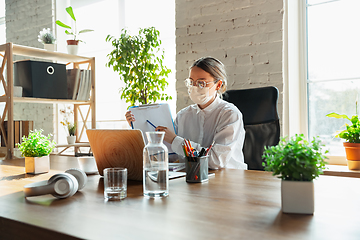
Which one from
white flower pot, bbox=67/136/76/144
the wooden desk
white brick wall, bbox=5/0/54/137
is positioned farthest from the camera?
white brick wall, bbox=5/0/54/137

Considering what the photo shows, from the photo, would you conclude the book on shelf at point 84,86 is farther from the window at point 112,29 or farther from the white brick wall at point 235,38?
the white brick wall at point 235,38

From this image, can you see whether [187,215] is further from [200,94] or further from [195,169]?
[200,94]

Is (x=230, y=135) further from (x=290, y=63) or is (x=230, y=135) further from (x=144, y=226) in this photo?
(x=290, y=63)

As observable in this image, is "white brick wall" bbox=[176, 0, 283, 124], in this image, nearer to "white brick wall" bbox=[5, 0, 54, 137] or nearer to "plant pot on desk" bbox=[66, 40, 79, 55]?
"plant pot on desk" bbox=[66, 40, 79, 55]

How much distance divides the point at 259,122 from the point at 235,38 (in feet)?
3.46

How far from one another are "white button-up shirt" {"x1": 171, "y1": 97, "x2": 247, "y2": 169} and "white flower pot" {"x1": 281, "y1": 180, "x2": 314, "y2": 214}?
2.20ft

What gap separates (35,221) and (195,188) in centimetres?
43

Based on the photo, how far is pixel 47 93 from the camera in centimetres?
271

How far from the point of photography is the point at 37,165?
122cm

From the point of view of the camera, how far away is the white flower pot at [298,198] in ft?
2.16

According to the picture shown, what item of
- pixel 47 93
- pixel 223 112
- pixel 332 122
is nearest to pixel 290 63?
pixel 332 122

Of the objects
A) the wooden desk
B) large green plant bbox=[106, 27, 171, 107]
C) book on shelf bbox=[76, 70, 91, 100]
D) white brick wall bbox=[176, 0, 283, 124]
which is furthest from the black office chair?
book on shelf bbox=[76, 70, 91, 100]

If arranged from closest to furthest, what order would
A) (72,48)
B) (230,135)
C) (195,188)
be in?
(195,188) → (230,135) → (72,48)

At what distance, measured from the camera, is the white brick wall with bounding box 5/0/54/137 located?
4016mm
